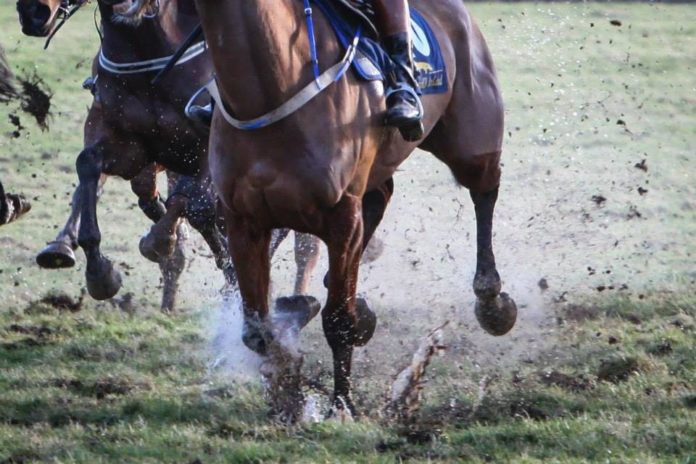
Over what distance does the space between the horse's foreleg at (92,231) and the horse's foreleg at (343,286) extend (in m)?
1.47

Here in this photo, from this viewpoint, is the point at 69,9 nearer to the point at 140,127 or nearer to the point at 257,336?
the point at 140,127

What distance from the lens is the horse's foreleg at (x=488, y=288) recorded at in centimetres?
760

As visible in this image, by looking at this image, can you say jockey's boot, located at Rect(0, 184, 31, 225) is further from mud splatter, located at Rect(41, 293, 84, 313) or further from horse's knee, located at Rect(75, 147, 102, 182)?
mud splatter, located at Rect(41, 293, 84, 313)

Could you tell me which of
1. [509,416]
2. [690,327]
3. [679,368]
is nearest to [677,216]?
[690,327]

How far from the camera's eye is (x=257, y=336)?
244 inches

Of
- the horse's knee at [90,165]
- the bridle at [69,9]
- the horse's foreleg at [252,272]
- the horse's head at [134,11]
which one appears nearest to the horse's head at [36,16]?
the bridle at [69,9]

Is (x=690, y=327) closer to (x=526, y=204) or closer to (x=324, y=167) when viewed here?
(x=324, y=167)

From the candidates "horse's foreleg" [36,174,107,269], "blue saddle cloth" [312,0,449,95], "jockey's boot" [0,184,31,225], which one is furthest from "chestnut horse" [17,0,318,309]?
"blue saddle cloth" [312,0,449,95]

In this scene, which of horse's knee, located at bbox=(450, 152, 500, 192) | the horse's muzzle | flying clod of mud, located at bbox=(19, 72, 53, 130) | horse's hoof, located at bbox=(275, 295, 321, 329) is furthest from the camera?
flying clod of mud, located at bbox=(19, 72, 53, 130)

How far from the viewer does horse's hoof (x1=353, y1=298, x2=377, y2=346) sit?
6840 mm

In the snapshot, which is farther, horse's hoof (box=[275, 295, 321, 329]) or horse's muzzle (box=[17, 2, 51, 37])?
horse's muzzle (box=[17, 2, 51, 37])

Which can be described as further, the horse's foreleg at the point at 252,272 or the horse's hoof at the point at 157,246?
the horse's hoof at the point at 157,246

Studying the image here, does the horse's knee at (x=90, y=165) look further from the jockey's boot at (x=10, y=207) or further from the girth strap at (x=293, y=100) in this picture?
the girth strap at (x=293, y=100)

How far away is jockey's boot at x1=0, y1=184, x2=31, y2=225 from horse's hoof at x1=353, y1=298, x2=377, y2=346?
1925 mm
